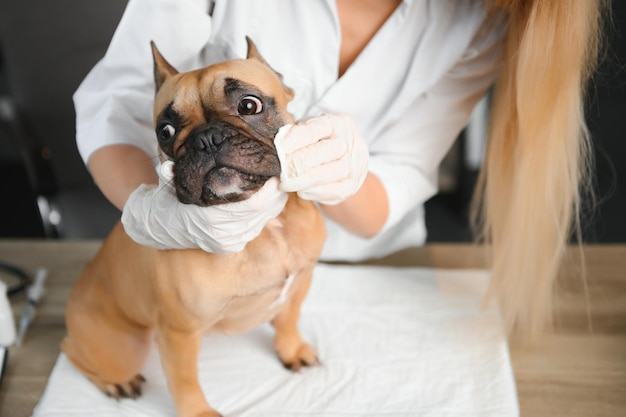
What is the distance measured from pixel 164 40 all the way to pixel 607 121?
806 millimetres

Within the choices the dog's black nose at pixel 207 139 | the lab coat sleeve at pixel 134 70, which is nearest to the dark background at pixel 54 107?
the lab coat sleeve at pixel 134 70

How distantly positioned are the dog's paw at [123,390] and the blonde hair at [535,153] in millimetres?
482

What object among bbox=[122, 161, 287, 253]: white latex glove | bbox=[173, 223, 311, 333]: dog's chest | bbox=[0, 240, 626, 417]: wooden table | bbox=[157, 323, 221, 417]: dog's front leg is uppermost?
bbox=[122, 161, 287, 253]: white latex glove

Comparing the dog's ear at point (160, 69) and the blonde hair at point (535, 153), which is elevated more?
the dog's ear at point (160, 69)

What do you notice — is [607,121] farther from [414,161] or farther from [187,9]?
[187,9]

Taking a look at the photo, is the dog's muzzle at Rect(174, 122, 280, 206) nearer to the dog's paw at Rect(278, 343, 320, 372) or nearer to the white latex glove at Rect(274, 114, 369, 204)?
the white latex glove at Rect(274, 114, 369, 204)

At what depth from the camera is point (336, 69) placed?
94 centimetres

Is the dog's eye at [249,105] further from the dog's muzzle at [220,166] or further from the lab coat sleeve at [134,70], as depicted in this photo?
the lab coat sleeve at [134,70]

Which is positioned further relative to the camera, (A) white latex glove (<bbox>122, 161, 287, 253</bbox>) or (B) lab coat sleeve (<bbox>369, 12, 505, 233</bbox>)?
(B) lab coat sleeve (<bbox>369, 12, 505, 233</bbox>)

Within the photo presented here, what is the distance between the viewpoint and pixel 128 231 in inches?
28.8

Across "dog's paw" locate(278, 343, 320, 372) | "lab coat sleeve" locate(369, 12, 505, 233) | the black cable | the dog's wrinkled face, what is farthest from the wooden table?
the dog's wrinkled face

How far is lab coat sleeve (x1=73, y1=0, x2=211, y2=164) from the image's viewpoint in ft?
2.60

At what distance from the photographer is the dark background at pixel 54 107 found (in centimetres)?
86

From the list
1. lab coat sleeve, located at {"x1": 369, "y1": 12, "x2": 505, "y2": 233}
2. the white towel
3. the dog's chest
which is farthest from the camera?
lab coat sleeve, located at {"x1": 369, "y1": 12, "x2": 505, "y2": 233}
